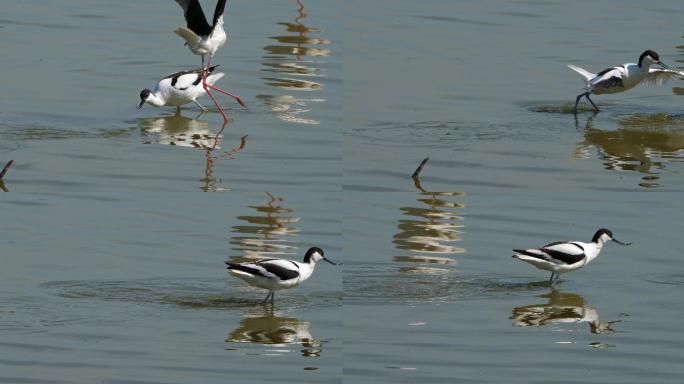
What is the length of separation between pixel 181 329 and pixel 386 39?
8.08m

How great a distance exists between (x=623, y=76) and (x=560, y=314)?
466 centimetres

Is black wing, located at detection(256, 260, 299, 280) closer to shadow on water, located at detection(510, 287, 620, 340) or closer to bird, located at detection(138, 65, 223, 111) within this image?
shadow on water, located at detection(510, 287, 620, 340)

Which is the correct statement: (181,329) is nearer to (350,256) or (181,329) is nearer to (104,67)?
(350,256)

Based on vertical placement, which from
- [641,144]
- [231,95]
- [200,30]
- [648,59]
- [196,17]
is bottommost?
[641,144]

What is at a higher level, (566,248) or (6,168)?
(6,168)

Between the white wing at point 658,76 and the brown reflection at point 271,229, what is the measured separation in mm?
4738

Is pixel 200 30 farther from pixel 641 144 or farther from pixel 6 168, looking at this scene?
pixel 641 144

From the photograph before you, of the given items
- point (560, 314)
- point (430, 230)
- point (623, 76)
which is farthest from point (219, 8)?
point (560, 314)

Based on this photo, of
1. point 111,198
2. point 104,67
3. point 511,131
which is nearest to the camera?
point 111,198

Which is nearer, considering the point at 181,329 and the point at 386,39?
the point at 181,329

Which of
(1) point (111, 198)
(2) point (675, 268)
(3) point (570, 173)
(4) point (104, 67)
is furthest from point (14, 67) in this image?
Result: (2) point (675, 268)

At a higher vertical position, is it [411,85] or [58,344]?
[411,85]

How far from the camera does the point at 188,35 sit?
14445 millimetres

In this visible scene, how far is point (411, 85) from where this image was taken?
1477 cm
